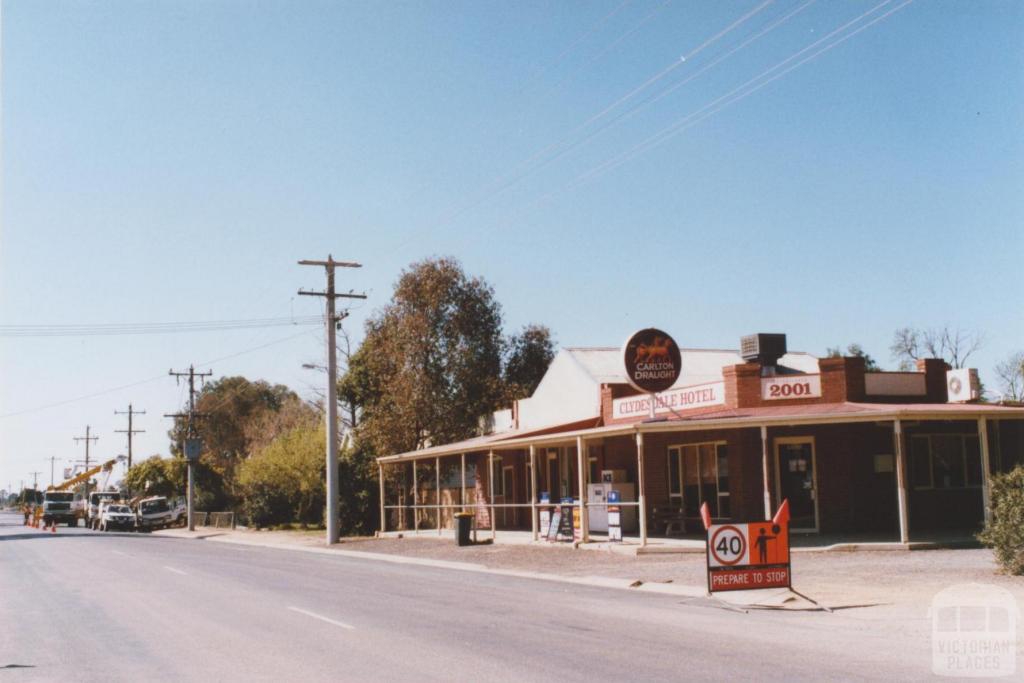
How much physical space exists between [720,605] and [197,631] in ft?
23.7

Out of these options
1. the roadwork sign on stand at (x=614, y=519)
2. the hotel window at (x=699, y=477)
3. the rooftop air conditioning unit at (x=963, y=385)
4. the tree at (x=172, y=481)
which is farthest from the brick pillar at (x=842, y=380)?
the tree at (x=172, y=481)

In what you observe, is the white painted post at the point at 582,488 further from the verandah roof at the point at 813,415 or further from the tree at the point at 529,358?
the tree at the point at 529,358

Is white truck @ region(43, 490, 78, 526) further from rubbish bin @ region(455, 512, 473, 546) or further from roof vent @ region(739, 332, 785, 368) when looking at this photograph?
roof vent @ region(739, 332, 785, 368)

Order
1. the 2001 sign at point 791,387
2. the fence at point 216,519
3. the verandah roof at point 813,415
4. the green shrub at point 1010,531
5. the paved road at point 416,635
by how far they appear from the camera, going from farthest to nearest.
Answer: the fence at point 216,519 → the 2001 sign at point 791,387 → the verandah roof at point 813,415 → the green shrub at point 1010,531 → the paved road at point 416,635

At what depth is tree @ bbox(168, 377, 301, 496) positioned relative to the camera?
296 ft

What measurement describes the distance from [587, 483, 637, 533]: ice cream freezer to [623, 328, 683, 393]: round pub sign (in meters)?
4.35

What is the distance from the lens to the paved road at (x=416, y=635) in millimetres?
9312

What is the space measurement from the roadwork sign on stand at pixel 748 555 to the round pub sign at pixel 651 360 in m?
11.8

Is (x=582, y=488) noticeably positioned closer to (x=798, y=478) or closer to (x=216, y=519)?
(x=798, y=478)

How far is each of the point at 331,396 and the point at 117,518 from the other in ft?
90.1

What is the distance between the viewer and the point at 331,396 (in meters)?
38.4

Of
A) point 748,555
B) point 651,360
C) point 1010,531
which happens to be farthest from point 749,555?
point 651,360

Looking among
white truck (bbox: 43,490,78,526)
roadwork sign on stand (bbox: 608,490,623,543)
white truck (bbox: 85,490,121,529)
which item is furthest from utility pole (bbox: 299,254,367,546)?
white truck (bbox: 43,490,78,526)

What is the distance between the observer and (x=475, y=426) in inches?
1924
